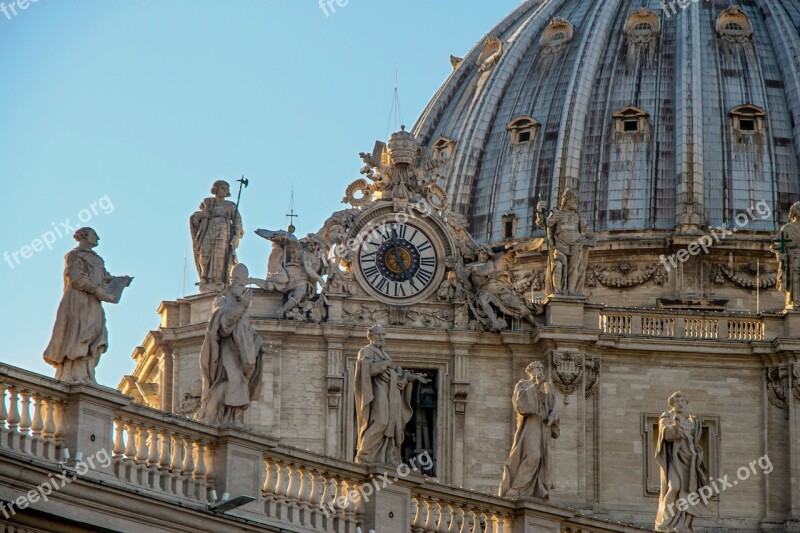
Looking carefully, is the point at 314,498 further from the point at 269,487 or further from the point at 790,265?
the point at 790,265

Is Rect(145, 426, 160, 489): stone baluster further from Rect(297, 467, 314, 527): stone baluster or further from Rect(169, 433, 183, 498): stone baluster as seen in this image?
Rect(297, 467, 314, 527): stone baluster

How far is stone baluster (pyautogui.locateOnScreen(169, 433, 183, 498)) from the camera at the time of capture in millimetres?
34281

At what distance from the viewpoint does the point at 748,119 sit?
94062 mm

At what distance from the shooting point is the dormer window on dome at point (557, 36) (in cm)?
9788

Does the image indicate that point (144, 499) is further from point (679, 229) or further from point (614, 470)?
point (679, 229)

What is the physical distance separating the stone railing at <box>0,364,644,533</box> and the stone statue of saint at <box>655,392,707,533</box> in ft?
15.1

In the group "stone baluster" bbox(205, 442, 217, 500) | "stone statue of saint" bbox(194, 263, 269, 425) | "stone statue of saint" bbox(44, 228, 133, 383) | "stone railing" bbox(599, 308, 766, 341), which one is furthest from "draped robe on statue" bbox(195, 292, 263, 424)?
"stone railing" bbox(599, 308, 766, 341)

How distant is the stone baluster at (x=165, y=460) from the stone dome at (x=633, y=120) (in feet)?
181

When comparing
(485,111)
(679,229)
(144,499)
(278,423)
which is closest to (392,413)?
(144,499)

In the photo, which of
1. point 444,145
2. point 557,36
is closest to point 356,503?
point 444,145

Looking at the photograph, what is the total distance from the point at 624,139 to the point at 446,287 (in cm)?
3078

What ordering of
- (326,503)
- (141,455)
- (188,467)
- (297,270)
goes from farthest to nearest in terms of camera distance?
1. (297,270)
2. (326,503)
3. (188,467)
4. (141,455)

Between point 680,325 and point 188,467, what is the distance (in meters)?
32.2

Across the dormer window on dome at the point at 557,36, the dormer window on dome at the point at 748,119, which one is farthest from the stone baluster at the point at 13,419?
the dormer window on dome at the point at 557,36
